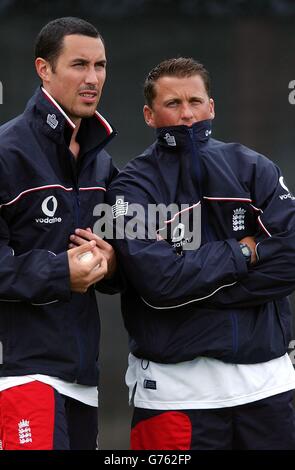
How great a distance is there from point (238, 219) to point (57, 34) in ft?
2.08

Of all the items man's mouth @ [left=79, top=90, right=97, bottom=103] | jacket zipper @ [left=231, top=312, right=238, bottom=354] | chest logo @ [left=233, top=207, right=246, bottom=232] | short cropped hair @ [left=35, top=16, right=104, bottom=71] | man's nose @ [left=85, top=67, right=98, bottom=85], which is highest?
short cropped hair @ [left=35, top=16, right=104, bottom=71]

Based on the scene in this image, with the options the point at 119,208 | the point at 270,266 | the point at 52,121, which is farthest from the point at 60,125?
the point at 270,266

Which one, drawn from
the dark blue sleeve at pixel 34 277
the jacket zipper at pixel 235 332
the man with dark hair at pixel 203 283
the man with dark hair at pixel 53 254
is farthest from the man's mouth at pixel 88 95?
the jacket zipper at pixel 235 332

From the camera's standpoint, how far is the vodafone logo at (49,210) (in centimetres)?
263

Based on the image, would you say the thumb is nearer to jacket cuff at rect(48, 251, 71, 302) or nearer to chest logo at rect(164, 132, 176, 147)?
jacket cuff at rect(48, 251, 71, 302)

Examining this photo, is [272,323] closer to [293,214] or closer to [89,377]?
[293,214]

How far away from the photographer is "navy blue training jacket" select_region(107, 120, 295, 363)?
105 inches

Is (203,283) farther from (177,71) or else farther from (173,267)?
(177,71)

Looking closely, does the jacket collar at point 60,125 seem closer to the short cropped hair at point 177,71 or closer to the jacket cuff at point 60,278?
the short cropped hair at point 177,71

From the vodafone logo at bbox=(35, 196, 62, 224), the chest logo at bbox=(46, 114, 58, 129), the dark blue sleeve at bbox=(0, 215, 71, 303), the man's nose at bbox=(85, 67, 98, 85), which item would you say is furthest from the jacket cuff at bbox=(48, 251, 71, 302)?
the man's nose at bbox=(85, 67, 98, 85)

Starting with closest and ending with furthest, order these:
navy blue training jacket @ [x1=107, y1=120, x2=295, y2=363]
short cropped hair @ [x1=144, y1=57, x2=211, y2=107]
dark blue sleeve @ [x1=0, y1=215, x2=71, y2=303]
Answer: dark blue sleeve @ [x1=0, y1=215, x2=71, y2=303] < navy blue training jacket @ [x1=107, y1=120, x2=295, y2=363] < short cropped hair @ [x1=144, y1=57, x2=211, y2=107]

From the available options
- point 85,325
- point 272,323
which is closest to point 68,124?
point 85,325

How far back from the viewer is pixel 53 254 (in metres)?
2.60
